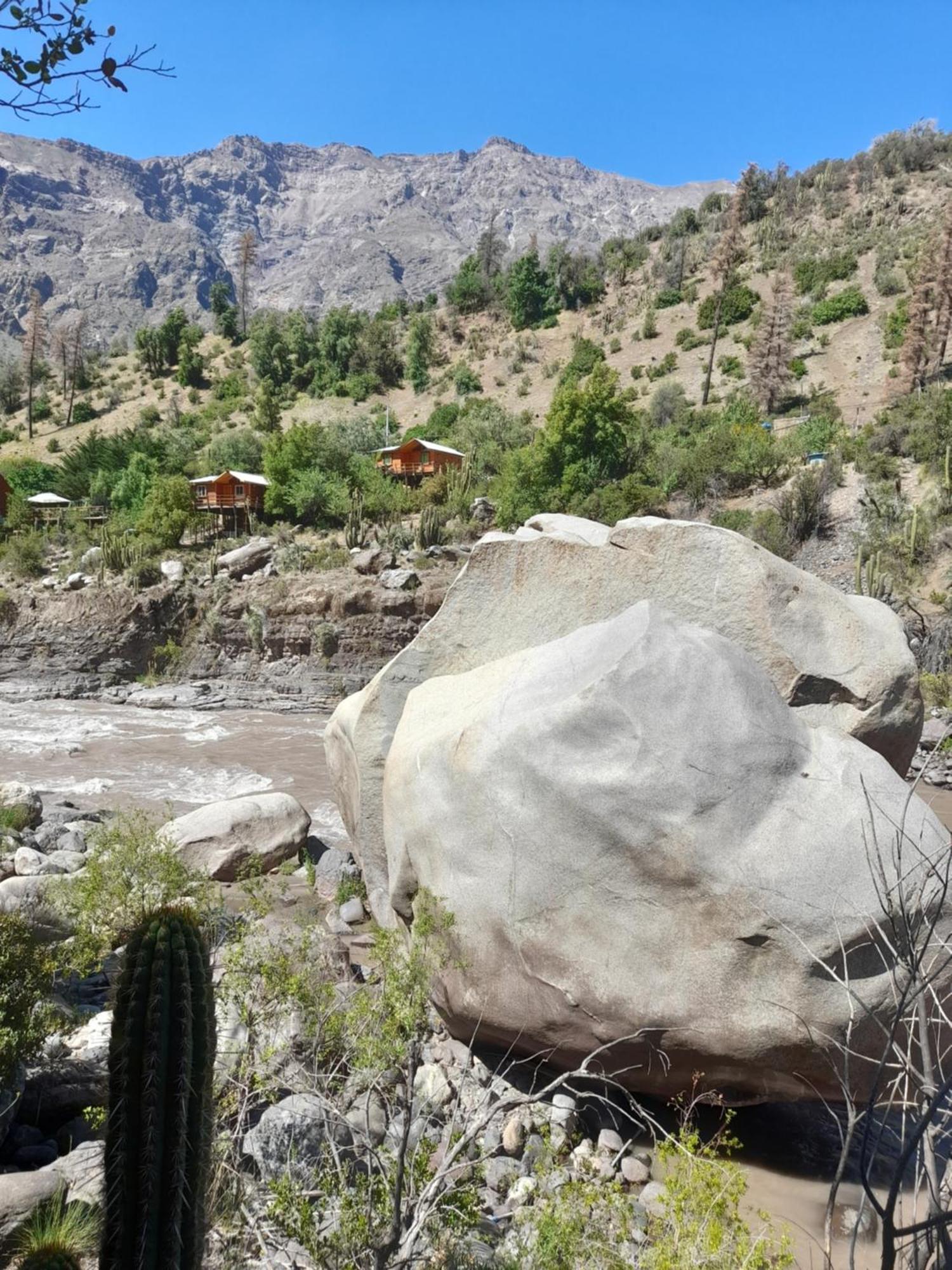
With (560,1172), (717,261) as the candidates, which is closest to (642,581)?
(560,1172)

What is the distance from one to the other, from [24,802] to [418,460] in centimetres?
2391

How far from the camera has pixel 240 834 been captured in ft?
25.3

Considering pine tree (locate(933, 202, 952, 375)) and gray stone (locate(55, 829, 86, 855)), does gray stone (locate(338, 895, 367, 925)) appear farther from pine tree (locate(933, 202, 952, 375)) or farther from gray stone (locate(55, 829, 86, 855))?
pine tree (locate(933, 202, 952, 375))

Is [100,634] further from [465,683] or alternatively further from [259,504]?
[465,683]

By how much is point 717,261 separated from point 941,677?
2768 cm

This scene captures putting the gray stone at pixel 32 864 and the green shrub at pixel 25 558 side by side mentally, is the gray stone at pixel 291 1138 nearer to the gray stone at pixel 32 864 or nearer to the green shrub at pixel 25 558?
the gray stone at pixel 32 864

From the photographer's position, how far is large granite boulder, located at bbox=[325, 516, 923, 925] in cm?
473

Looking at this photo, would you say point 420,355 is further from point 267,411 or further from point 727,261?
point 727,261

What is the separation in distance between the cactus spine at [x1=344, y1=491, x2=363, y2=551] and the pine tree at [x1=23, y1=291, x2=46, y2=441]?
2788cm

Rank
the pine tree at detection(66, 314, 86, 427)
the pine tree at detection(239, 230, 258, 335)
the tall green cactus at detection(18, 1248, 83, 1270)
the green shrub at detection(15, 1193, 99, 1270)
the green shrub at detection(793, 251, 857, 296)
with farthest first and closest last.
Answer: the pine tree at detection(239, 230, 258, 335) < the pine tree at detection(66, 314, 86, 427) < the green shrub at detection(793, 251, 857, 296) < the green shrub at detection(15, 1193, 99, 1270) < the tall green cactus at detection(18, 1248, 83, 1270)

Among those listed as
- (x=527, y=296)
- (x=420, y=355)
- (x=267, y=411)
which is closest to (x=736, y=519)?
(x=267, y=411)

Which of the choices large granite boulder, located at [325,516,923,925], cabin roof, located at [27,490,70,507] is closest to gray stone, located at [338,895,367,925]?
large granite boulder, located at [325,516,923,925]

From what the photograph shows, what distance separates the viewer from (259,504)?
2945 centimetres

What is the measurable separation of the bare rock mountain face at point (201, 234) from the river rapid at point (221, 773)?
10163cm
